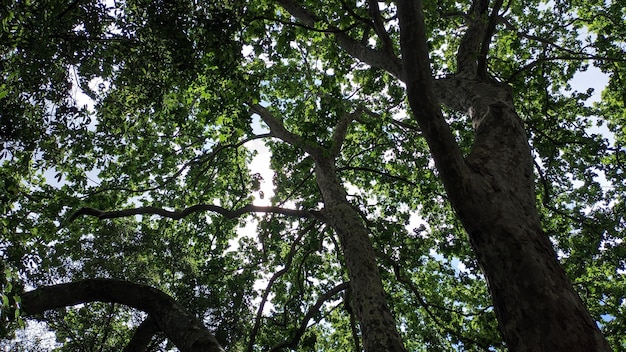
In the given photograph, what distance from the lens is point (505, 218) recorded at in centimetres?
309

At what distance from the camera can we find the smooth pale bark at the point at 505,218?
251cm

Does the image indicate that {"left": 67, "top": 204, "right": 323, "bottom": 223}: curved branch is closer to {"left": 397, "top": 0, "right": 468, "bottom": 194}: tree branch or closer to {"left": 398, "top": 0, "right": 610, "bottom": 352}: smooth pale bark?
{"left": 398, "top": 0, "right": 610, "bottom": 352}: smooth pale bark

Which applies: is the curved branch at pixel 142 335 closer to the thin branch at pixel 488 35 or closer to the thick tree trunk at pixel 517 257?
the thick tree trunk at pixel 517 257

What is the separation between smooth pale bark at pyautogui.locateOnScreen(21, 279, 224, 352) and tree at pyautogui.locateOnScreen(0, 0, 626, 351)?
0.34 ft

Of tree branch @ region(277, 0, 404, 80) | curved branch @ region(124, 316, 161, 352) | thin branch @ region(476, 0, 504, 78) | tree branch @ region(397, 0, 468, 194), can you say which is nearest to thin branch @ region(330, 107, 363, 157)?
tree branch @ region(277, 0, 404, 80)

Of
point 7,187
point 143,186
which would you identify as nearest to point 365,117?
point 143,186

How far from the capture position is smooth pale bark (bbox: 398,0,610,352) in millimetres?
2506

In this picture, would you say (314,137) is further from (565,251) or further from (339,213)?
(565,251)

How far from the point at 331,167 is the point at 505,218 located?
590 centimetres

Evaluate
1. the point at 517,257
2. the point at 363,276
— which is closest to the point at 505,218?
the point at 517,257

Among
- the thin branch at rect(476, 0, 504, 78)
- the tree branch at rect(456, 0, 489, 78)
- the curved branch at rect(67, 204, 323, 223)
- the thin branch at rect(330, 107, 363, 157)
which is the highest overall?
the thin branch at rect(330, 107, 363, 157)

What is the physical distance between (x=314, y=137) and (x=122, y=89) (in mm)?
3418

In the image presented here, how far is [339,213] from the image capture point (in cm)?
711

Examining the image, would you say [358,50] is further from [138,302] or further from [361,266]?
[138,302]
